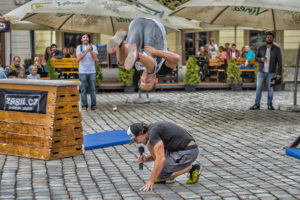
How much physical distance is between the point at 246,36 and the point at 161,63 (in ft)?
102

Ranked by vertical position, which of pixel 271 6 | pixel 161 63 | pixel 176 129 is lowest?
pixel 176 129

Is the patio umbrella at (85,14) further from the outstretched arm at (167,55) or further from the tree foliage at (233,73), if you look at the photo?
the tree foliage at (233,73)

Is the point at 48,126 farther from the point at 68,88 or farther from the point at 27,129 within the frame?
the point at 68,88

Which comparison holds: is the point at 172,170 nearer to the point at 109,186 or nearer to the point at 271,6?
the point at 109,186

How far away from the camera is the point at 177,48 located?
35156 mm

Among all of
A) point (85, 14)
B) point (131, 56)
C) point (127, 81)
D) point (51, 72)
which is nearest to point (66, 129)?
point (85, 14)

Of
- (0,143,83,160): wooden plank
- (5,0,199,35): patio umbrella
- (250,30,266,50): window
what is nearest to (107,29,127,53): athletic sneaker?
(0,143,83,160): wooden plank

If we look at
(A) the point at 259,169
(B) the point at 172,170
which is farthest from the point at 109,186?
(A) the point at 259,169

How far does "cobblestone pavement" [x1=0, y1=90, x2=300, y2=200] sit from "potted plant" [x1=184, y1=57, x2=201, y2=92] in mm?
6380

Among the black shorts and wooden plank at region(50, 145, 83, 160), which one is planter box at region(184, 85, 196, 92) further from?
the black shorts

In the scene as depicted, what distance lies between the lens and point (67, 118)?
28.1 ft

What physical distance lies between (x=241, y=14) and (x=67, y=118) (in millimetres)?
5846

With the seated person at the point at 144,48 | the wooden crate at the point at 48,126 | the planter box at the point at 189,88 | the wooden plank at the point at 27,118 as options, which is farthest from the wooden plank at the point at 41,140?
the planter box at the point at 189,88

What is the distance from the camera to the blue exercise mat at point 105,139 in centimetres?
931
